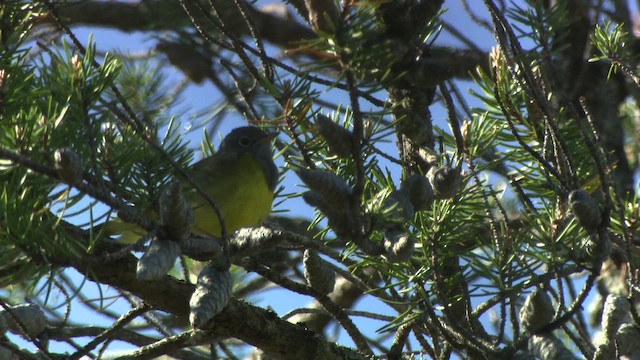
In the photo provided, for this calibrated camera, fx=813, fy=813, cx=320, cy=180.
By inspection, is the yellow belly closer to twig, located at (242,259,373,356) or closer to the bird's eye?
the bird's eye

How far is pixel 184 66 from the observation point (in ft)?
12.4

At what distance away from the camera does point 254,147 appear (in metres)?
2.90

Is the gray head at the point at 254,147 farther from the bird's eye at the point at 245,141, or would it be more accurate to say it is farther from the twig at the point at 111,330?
the twig at the point at 111,330

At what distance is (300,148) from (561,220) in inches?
21.4

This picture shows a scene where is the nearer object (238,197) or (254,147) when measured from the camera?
(238,197)

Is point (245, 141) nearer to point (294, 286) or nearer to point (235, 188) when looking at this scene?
point (235, 188)

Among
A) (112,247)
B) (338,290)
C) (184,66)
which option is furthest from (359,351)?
(184,66)

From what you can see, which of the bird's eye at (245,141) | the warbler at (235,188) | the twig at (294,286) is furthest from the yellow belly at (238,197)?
the twig at (294,286)

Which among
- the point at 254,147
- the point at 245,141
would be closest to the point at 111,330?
the point at 254,147

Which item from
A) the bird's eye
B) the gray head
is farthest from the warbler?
the bird's eye

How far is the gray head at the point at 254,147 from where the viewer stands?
8.23 feet

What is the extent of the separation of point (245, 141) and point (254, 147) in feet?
0.62

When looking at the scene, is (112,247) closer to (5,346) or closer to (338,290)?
(5,346)

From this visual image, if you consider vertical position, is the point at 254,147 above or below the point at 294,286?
above
